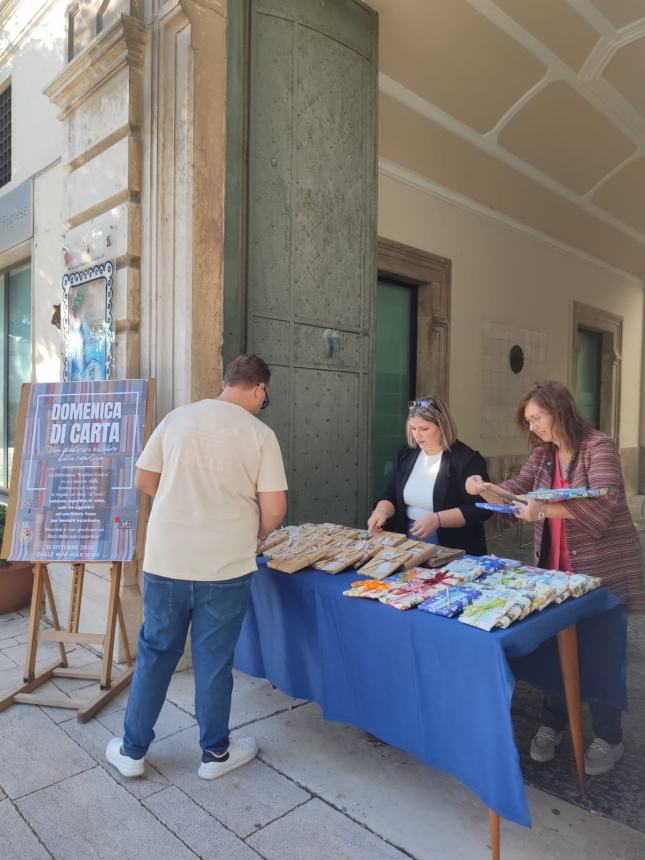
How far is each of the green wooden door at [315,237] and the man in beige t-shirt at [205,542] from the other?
1577 mm

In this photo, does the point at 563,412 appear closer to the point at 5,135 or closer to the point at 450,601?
the point at 450,601

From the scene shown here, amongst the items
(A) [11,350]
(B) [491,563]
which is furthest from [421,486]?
(A) [11,350]

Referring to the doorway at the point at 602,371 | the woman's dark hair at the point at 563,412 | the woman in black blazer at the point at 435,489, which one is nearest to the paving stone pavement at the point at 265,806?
the woman in black blazer at the point at 435,489

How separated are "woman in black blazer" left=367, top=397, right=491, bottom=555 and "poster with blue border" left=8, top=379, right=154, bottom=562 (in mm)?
1299

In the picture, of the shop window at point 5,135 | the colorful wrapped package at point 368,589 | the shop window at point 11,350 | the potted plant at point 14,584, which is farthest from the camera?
the shop window at point 11,350

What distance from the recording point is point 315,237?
13.9 feet

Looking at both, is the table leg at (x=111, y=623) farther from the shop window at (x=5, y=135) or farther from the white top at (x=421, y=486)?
the shop window at (x=5, y=135)

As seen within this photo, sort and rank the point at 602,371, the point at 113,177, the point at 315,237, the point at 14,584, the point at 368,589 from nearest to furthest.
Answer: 1. the point at 368,589
2. the point at 113,177
3. the point at 315,237
4. the point at 14,584
5. the point at 602,371

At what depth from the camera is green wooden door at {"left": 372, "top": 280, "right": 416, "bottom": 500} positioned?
6211 millimetres

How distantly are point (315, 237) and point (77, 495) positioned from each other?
228 cm

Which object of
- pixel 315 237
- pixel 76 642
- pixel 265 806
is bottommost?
pixel 265 806

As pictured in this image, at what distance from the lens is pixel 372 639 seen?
224cm

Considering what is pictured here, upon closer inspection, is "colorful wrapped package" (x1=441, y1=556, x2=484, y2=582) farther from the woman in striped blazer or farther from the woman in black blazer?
the woman in black blazer

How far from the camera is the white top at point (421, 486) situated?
3.22m
